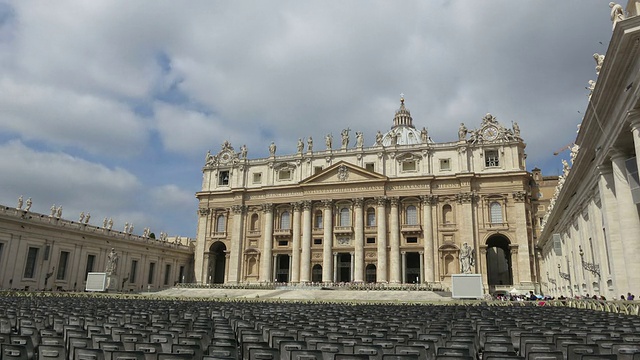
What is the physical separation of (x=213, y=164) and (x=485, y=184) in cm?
4313

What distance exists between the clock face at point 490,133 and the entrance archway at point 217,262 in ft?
140

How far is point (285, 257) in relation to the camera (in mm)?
67250

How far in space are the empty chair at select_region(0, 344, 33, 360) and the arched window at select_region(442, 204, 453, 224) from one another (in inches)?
2210

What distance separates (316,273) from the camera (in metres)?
62.5

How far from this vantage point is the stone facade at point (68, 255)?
42688mm

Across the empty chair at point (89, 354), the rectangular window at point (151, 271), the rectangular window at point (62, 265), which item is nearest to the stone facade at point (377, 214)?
the rectangular window at point (151, 271)

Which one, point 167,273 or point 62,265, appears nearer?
point 62,265

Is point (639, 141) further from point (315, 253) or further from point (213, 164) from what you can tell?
point (213, 164)

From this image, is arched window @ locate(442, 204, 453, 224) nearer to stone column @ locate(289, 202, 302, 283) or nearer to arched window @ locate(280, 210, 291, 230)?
stone column @ locate(289, 202, 302, 283)

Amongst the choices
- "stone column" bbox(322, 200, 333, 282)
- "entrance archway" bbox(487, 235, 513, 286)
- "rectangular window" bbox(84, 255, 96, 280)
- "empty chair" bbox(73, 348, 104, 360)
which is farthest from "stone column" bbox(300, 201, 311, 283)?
"empty chair" bbox(73, 348, 104, 360)

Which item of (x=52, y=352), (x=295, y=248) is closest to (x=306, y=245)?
(x=295, y=248)

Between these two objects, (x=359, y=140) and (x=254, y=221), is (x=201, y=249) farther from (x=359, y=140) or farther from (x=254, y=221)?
(x=359, y=140)

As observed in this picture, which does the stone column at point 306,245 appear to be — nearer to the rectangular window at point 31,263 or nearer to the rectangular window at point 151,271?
the rectangular window at point 151,271

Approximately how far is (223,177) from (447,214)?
36.7m
